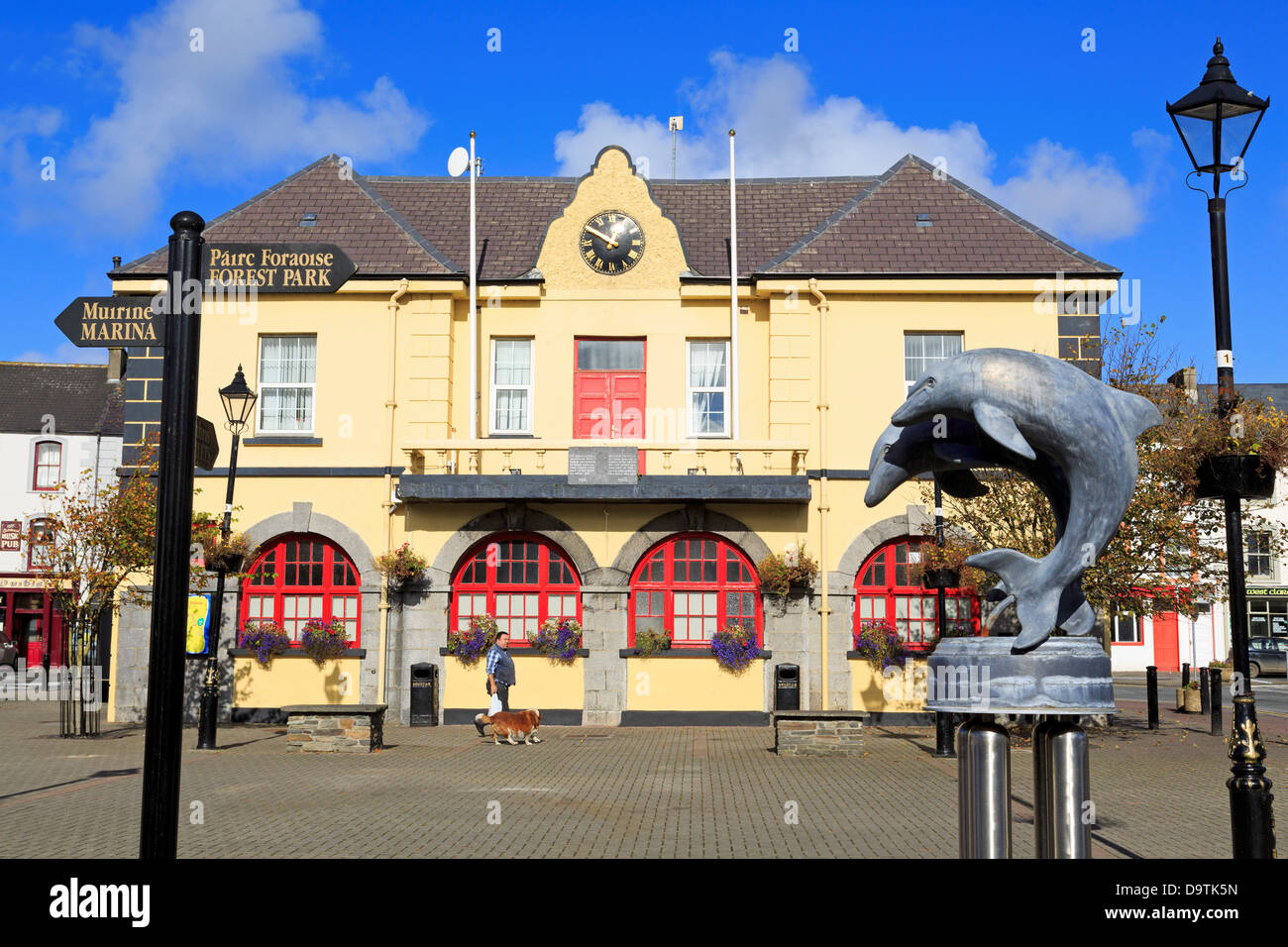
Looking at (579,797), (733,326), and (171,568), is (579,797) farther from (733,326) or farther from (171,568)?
(733,326)

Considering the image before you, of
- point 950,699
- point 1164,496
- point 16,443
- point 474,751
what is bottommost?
point 474,751

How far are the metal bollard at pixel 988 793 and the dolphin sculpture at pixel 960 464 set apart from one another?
0.70 metres

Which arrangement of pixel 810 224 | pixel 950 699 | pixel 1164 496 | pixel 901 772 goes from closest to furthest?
pixel 950 699
pixel 901 772
pixel 1164 496
pixel 810 224

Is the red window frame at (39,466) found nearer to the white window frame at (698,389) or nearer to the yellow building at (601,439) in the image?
the yellow building at (601,439)

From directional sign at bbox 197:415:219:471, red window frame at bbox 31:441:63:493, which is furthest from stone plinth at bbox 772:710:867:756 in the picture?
red window frame at bbox 31:441:63:493

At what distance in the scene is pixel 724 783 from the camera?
14.2 meters

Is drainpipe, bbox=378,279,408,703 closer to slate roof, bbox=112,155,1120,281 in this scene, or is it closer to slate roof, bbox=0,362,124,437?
slate roof, bbox=112,155,1120,281

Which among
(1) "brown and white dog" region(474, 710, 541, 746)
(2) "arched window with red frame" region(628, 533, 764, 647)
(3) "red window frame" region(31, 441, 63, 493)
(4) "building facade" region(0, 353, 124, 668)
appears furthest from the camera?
(3) "red window frame" region(31, 441, 63, 493)

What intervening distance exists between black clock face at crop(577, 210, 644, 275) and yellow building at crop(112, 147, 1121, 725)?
4 cm

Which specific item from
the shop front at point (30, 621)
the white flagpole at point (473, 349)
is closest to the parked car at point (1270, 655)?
the white flagpole at point (473, 349)

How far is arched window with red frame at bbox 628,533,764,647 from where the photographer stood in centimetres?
2142
